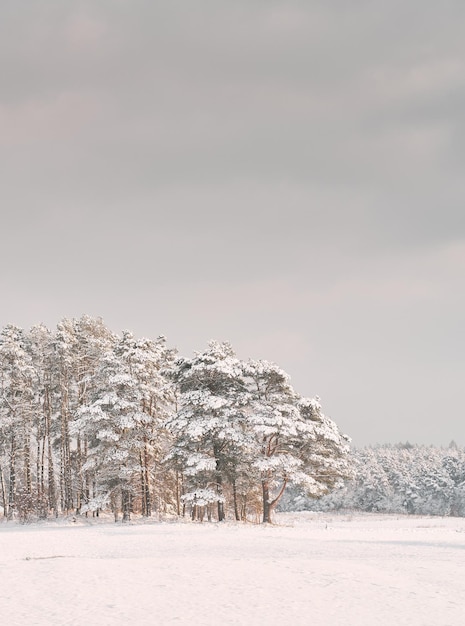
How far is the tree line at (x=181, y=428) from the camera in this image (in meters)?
34.5

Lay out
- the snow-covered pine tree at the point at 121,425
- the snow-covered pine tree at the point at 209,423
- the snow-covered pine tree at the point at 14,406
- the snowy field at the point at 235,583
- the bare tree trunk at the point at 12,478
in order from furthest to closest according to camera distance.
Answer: the snow-covered pine tree at the point at 14,406
the bare tree trunk at the point at 12,478
the snow-covered pine tree at the point at 121,425
the snow-covered pine tree at the point at 209,423
the snowy field at the point at 235,583

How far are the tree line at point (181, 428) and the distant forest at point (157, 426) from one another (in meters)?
0.09

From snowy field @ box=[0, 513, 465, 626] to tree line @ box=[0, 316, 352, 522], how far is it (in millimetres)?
11658

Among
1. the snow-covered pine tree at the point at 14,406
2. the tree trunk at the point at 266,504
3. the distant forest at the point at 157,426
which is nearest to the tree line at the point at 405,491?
the distant forest at the point at 157,426

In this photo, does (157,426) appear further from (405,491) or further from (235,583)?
(405,491)

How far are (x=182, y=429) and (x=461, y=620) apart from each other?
25.7 m

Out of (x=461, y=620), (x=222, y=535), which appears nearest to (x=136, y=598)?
(x=461, y=620)

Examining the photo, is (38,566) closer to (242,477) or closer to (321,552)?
(321,552)

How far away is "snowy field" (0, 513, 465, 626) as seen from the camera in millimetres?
10234

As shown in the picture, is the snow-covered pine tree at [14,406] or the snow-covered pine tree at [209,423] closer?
the snow-covered pine tree at [209,423]

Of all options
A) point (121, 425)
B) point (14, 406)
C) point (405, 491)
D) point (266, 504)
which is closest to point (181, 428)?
point (121, 425)

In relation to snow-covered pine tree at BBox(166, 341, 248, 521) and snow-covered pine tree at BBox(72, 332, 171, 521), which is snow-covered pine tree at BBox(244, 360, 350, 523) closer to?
snow-covered pine tree at BBox(166, 341, 248, 521)

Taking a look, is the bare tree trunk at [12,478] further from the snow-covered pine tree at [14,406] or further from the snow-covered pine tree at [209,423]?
the snow-covered pine tree at [209,423]

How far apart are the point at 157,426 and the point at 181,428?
502cm
